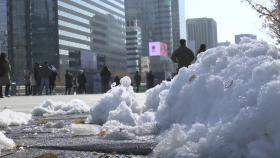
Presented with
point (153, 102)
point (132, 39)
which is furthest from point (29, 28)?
point (153, 102)

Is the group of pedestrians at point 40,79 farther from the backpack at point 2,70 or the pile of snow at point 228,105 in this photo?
the pile of snow at point 228,105

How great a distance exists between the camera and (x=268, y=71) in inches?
185

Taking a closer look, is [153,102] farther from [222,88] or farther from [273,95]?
[273,95]

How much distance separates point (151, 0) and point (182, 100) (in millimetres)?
178736

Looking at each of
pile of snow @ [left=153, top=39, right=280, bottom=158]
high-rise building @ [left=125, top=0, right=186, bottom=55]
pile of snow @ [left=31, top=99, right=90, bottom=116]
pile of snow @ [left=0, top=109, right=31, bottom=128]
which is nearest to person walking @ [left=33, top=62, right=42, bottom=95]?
pile of snow @ [left=31, top=99, right=90, bottom=116]

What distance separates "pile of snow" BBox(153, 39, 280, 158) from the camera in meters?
4.23

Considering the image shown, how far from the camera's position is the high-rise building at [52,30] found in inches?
4547

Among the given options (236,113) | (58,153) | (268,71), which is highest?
(268,71)

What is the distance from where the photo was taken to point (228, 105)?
→ 16.1 ft

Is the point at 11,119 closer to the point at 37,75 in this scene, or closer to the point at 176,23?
the point at 37,75

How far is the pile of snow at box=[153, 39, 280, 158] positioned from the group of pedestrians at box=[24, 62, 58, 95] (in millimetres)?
25501

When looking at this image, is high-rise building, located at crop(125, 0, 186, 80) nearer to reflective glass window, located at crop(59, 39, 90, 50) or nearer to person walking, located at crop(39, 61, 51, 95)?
reflective glass window, located at crop(59, 39, 90, 50)

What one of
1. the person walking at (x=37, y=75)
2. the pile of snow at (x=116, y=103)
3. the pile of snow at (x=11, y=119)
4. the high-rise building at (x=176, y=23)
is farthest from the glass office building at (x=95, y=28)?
the pile of snow at (x=116, y=103)

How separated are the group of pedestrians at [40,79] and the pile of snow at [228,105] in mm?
25501
